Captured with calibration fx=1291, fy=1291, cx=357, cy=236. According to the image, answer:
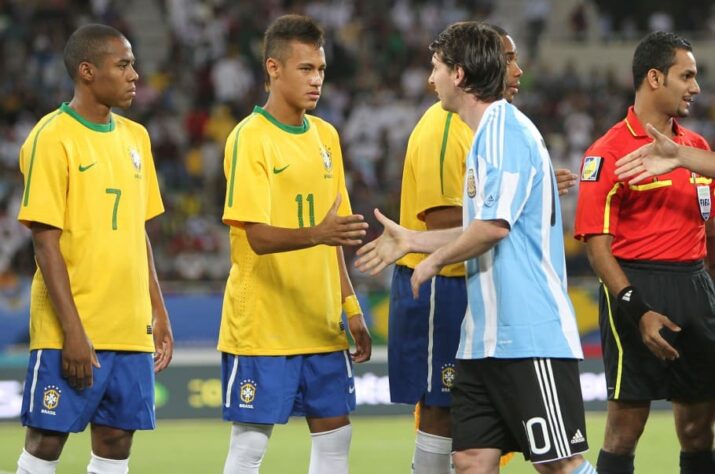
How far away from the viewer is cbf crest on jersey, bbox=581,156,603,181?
20.5 ft

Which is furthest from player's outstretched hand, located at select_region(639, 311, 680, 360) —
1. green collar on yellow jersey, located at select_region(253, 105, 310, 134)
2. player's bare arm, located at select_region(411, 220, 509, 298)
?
green collar on yellow jersey, located at select_region(253, 105, 310, 134)

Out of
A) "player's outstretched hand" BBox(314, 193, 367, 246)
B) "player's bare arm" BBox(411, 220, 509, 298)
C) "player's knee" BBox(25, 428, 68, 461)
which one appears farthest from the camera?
"player's knee" BBox(25, 428, 68, 461)

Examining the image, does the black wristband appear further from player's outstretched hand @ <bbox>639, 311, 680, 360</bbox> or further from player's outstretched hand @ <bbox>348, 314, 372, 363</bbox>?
player's outstretched hand @ <bbox>348, 314, 372, 363</bbox>

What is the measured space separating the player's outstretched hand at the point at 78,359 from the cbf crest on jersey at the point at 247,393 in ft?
2.20

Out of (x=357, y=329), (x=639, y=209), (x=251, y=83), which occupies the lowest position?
(x=357, y=329)

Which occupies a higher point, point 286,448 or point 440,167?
point 440,167

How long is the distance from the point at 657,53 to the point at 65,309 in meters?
3.04

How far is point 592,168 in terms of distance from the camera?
20.5 ft

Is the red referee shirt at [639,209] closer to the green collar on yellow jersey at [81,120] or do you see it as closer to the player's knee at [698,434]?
the player's knee at [698,434]

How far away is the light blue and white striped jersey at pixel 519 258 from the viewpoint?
493cm

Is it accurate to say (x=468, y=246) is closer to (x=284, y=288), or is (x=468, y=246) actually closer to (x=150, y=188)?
(x=284, y=288)

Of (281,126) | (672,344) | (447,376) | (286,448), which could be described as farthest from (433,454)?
(286,448)

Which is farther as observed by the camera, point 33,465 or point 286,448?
point 286,448

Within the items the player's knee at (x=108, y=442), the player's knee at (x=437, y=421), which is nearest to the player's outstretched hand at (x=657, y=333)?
the player's knee at (x=437, y=421)
